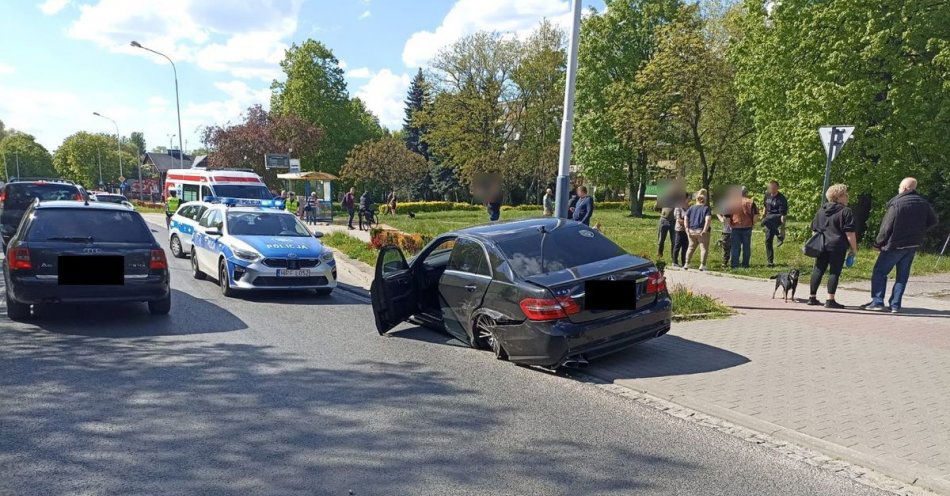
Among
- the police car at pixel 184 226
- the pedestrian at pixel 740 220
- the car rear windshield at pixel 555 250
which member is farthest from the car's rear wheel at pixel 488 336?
the police car at pixel 184 226

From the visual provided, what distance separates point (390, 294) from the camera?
7.79m

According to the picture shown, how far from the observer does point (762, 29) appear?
2483 centimetres

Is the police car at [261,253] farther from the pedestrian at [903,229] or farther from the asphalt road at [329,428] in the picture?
the pedestrian at [903,229]

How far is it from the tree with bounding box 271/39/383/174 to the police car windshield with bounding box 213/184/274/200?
31.0 meters

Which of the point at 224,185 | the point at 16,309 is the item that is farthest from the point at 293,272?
the point at 224,185

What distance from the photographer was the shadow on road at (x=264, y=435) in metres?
3.92

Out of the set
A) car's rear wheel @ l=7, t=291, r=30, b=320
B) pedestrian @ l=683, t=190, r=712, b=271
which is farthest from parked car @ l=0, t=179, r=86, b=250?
pedestrian @ l=683, t=190, r=712, b=271

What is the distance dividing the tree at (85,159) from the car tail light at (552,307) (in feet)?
379

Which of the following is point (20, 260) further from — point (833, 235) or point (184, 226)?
point (833, 235)

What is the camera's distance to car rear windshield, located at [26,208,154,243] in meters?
8.12

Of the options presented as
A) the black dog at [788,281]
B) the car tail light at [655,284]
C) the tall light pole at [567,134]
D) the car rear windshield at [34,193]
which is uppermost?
the tall light pole at [567,134]

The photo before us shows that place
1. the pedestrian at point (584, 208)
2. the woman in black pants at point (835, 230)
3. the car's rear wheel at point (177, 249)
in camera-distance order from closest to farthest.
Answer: the woman in black pants at point (835, 230), the pedestrian at point (584, 208), the car's rear wheel at point (177, 249)

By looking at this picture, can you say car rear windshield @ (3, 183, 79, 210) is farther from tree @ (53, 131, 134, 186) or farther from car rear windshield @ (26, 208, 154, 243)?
tree @ (53, 131, 134, 186)

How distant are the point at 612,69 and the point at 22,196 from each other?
30442mm
